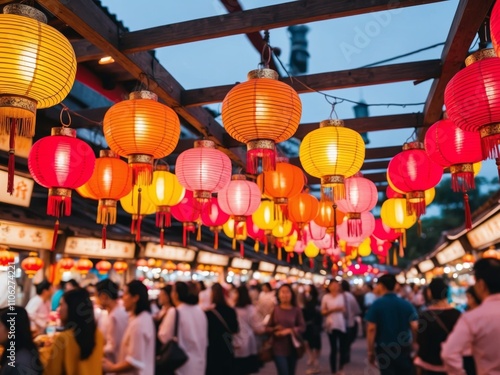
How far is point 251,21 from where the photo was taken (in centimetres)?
433

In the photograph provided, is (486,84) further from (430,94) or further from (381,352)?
(381,352)

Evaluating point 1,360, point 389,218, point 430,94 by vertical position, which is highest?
point 430,94

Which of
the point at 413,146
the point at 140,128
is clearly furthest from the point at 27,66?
the point at 413,146

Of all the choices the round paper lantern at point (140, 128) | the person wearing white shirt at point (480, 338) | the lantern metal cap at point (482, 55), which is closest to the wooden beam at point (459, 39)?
the lantern metal cap at point (482, 55)

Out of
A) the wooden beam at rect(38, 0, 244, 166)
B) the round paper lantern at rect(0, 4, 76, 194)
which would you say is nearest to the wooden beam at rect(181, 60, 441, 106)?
the wooden beam at rect(38, 0, 244, 166)

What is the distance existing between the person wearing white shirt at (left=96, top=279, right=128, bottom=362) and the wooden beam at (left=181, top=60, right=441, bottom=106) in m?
2.56

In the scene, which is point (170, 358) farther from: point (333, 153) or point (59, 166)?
point (333, 153)

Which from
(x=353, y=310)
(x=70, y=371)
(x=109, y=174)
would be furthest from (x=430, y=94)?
(x=353, y=310)

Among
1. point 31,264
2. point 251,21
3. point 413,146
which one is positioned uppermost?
point 251,21

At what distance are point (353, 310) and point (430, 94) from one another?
5892 millimetres

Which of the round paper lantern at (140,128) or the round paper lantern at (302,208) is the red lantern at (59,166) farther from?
the round paper lantern at (302,208)

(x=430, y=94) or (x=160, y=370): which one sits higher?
(x=430, y=94)

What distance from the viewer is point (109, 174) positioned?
17.2ft

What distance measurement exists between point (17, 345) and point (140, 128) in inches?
78.2
